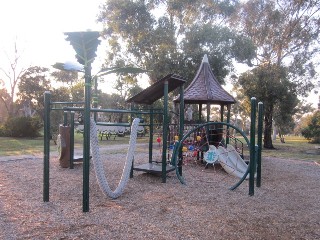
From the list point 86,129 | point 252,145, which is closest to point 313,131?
point 252,145

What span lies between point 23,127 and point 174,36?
1233 centimetres

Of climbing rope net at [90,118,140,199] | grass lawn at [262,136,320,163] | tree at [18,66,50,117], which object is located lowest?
grass lawn at [262,136,320,163]

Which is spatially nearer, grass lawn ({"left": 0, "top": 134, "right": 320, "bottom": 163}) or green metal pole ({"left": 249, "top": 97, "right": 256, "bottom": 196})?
green metal pole ({"left": 249, "top": 97, "right": 256, "bottom": 196})

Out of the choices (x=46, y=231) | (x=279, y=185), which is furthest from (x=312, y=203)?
(x=46, y=231)

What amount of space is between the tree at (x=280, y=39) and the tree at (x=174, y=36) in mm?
1615

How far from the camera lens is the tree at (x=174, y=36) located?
19594 millimetres

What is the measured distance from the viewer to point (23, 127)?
21.8m

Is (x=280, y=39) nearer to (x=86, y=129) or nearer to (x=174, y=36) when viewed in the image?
(x=174, y=36)

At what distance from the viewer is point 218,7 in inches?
872

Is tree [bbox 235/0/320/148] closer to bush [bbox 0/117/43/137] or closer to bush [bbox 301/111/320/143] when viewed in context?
bush [bbox 301/111/320/143]

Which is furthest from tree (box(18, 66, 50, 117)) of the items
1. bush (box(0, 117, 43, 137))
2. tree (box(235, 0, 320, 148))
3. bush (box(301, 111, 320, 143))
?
bush (box(301, 111, 320, 143))

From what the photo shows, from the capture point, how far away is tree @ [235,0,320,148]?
2036 centimetres

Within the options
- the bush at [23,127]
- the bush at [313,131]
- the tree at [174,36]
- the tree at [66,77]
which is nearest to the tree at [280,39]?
the tree at [174,36]

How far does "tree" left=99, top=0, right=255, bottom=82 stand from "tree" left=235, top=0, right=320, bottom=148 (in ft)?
5.30
